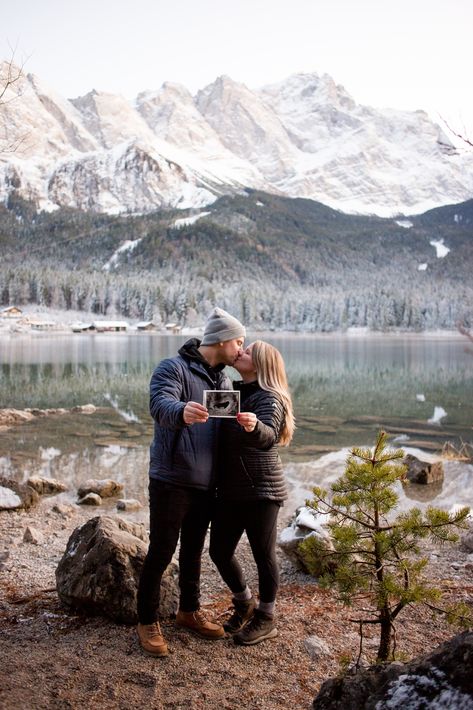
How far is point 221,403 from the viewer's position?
397cm

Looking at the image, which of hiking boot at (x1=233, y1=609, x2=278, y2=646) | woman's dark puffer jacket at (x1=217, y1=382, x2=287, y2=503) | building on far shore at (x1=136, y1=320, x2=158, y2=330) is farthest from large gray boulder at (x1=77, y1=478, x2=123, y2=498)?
building on far shore at (x1=136, y1=320, x2=158, y2=330)

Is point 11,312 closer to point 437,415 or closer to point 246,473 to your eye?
point 437,415

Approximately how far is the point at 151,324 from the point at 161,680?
440ft

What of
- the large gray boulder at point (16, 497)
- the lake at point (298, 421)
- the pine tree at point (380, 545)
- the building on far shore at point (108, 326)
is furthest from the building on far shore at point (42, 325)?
the pine tree at point (380, 545)

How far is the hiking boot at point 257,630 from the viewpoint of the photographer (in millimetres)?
4680

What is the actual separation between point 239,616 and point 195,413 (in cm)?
206

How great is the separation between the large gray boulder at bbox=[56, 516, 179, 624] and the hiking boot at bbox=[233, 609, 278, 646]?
70 centimetres

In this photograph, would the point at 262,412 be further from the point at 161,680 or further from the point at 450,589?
the point at 450,589

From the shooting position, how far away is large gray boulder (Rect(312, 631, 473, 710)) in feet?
8.37

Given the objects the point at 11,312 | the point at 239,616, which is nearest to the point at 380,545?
the point at 239,616

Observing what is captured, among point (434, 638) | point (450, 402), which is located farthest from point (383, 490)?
point (450, 402)

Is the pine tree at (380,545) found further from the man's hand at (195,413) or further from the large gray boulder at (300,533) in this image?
the large gray boulder at (300,533)

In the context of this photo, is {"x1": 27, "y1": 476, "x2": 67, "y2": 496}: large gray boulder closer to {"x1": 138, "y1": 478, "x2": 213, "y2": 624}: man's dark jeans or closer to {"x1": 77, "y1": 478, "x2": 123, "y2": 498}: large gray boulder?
{"x1": 77, "y1": 478, "x2": 123, "y2": 498}: large gray boulder

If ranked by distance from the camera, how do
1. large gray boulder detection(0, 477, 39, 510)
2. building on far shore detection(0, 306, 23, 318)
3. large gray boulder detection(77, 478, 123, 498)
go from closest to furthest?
large gray boulder detection(0, 477, 39, 510) → large gray boulder detection(77, 478, 123, 498) → building on far shore detection(0, 306, 23, 318)
